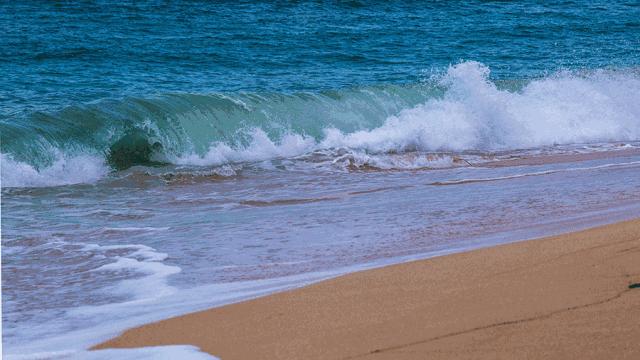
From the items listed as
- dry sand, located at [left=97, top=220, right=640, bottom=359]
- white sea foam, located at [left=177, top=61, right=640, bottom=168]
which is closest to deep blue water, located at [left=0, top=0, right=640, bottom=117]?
white sea foam, located at [left=177, top=61, right=640, bottom=168]

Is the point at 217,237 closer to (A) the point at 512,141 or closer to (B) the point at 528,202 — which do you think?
(B) the point at 528,202

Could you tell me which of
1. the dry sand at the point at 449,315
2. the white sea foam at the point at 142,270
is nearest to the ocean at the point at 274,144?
the white sea foam at the point at 142,270

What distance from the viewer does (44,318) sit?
182 inches

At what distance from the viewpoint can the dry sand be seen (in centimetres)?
372

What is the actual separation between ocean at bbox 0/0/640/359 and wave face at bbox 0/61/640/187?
0.04 metres

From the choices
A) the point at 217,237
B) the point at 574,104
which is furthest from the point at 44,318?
the point at 574,104

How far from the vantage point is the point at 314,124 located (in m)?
13.1

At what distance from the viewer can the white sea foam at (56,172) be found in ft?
31.3

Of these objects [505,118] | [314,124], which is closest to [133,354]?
[314,124]

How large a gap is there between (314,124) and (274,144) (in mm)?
1294

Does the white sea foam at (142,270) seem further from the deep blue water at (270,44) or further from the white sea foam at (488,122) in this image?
the deep blue water at (270,44)

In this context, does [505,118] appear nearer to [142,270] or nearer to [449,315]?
[142,270]

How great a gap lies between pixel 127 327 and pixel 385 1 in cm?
1891

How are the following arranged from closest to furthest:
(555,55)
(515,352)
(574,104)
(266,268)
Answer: (515,352) → (266,268) → (574,104) → (555,55)
